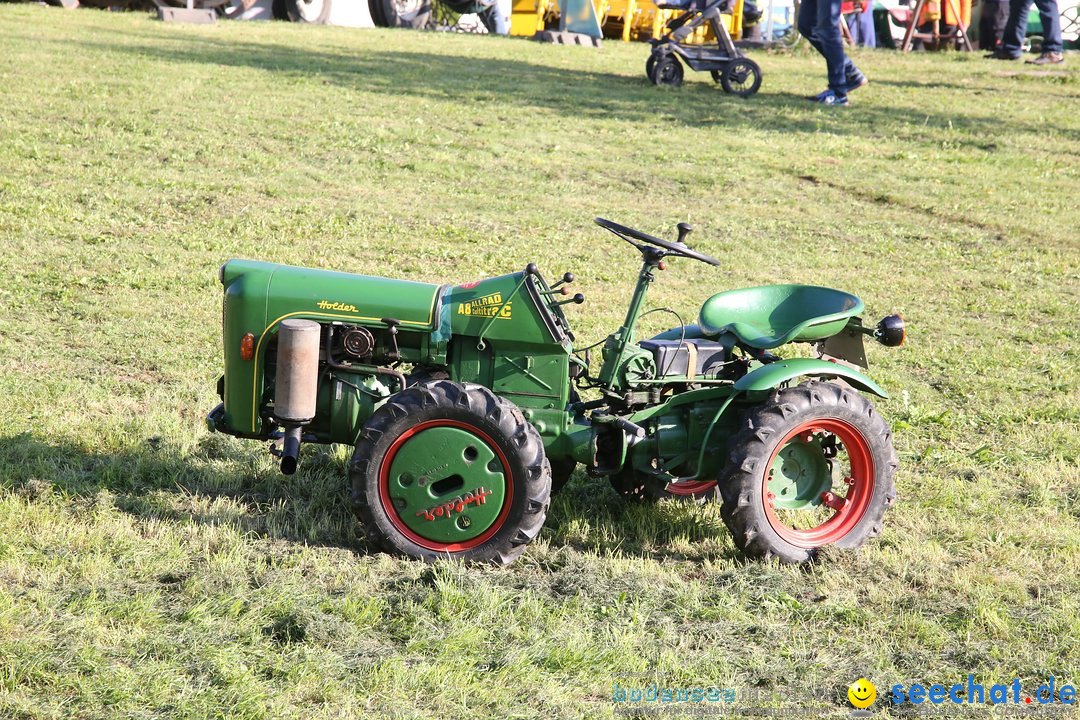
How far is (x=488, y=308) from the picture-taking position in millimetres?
4668

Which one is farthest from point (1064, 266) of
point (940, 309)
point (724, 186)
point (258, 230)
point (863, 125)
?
point (258, 230)

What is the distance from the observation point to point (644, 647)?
4066mm

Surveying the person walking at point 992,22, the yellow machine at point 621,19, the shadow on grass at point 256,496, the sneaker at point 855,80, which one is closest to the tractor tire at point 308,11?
the yellow machine at point 621,19

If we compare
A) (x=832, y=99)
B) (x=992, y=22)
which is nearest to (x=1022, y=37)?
(x=992, y=22)

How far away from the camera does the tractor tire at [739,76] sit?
1644 cm

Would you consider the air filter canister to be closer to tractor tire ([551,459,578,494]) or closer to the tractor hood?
the tractor hood

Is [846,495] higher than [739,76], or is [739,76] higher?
[739,76]

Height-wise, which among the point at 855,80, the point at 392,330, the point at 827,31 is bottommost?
the point at 392,330

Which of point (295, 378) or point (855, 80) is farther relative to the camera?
point (855, 80)

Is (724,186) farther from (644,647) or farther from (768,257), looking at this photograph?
(644,647)

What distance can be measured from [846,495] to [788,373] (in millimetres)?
673

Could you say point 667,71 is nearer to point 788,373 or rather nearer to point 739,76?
point 739,76

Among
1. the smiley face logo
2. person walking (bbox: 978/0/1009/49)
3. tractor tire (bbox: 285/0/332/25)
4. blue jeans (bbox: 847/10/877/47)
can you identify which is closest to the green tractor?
the smiley face logo

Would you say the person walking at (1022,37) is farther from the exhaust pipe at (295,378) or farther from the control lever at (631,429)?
the exhaust pipe at (295,378)
